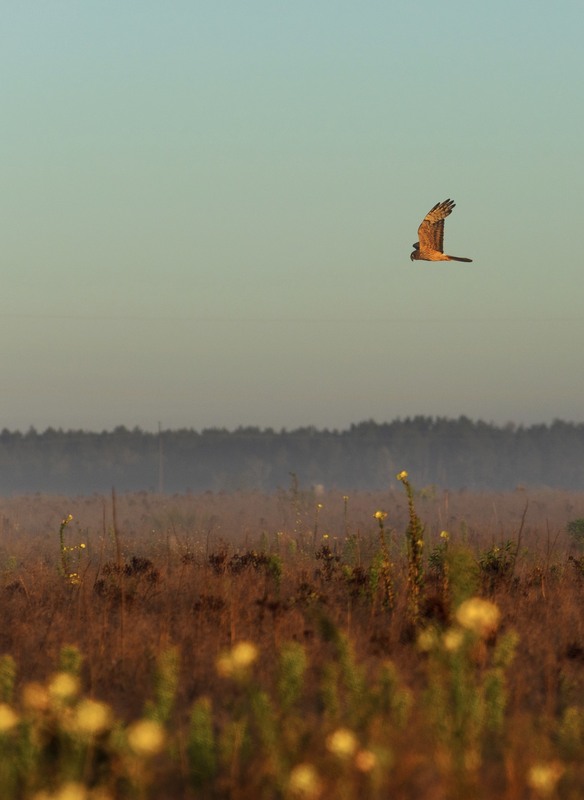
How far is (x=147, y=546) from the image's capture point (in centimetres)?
1305

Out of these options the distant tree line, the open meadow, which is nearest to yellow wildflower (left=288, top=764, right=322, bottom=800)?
the open meadow

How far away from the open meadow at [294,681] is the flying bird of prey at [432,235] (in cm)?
317

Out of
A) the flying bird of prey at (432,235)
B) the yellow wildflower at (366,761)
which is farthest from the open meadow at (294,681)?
the flying bird of prey at (432,235)

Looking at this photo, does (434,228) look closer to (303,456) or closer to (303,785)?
(303,785)

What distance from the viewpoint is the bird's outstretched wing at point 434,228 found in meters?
9.41

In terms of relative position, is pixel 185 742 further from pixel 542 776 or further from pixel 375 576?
pixel 375 576

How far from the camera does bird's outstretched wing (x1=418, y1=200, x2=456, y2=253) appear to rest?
30.9ft

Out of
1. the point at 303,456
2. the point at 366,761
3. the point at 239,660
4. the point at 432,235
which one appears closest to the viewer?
the point at 366,761

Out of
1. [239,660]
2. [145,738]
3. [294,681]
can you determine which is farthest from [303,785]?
[294,681]

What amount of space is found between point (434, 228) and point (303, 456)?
290 ft

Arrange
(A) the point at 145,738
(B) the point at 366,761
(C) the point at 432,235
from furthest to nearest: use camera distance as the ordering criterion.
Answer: (C) the point at 432,235 < (B) the point at 366,761 < (A) the point at 145,738

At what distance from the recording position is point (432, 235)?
31.0 ft

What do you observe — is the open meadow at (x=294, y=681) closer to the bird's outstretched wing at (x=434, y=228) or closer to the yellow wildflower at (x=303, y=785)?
the yellow wildflower at (x=303, y=785)

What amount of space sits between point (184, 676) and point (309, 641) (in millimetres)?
841
